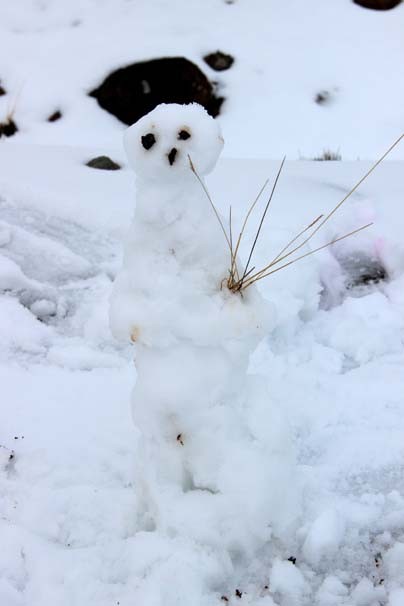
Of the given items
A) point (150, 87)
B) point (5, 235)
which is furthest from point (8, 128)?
point (5, 235)

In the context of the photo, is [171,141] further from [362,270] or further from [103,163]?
[103,163]

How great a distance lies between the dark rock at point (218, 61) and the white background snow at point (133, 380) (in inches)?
31.0

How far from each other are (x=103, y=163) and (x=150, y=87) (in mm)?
1774

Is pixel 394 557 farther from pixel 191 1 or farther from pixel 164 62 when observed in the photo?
pixel 191 1

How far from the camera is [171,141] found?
1331 millimetres

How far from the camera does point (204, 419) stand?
4.97ft

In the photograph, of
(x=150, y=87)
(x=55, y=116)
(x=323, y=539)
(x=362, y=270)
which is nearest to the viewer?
(x=323, y=539)

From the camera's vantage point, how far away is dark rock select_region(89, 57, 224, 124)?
5.09m

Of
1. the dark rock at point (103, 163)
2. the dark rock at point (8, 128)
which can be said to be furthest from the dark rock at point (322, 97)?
the dark rock at point (8, 128)

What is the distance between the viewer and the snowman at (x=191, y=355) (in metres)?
1.37

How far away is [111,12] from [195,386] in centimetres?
538

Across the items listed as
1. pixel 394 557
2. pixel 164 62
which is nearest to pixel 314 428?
pixel 394 557

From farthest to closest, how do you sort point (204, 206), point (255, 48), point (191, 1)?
point (191, 1)
point (255, 48)
point (204, 206)

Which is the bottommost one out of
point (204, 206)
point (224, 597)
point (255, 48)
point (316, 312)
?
point (255, 48)
